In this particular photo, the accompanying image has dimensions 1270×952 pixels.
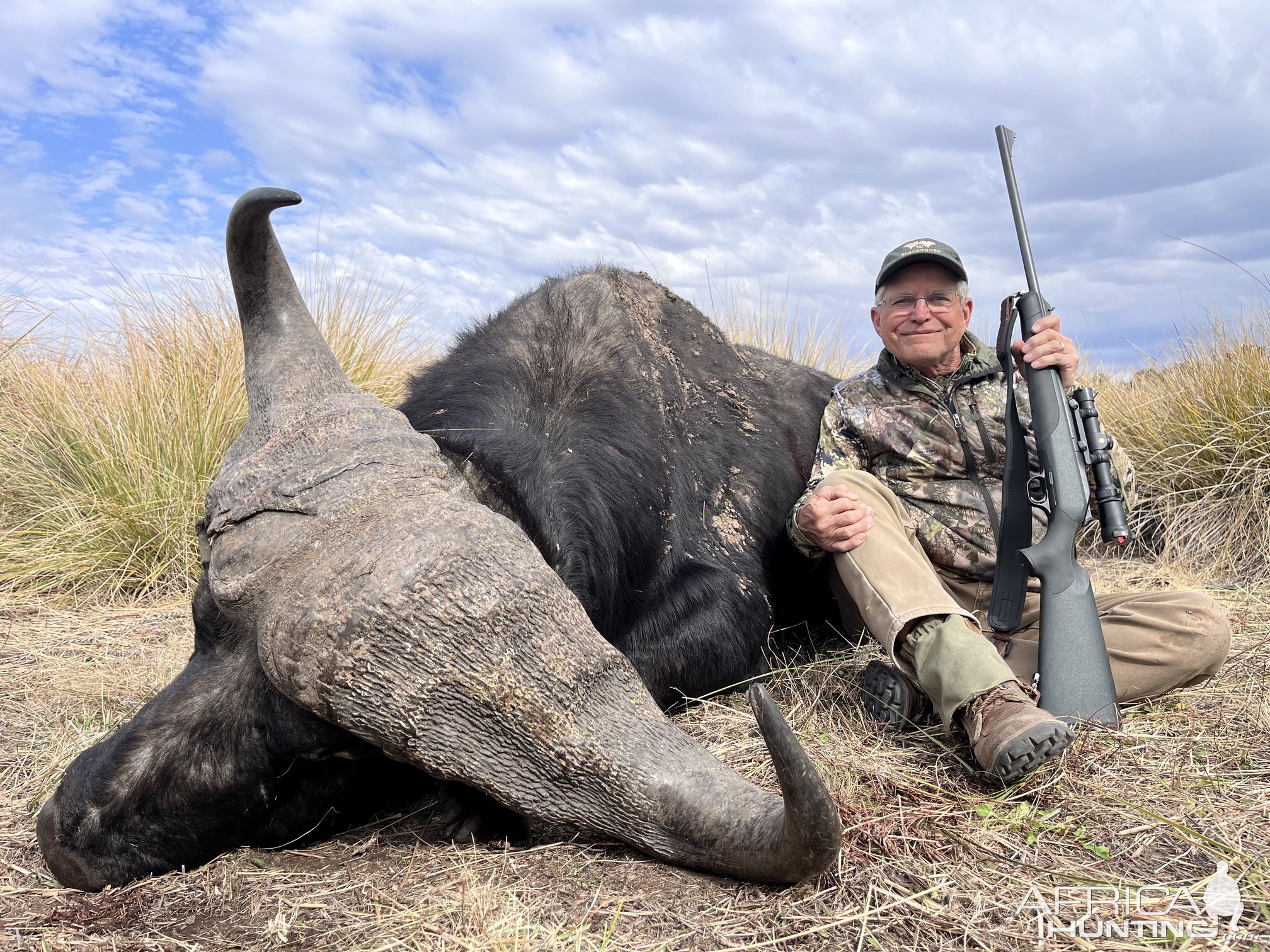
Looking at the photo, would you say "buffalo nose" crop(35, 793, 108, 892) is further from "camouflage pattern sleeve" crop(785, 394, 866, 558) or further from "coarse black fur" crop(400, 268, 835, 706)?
"camouflage pattern sleeve" crop(785, 394, 866, 558)

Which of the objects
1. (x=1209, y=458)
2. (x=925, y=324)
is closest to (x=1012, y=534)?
(x=925, y=324)

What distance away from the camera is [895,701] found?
3.28m

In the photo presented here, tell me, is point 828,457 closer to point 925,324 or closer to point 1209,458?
point 925,324

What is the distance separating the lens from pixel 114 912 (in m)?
2.30

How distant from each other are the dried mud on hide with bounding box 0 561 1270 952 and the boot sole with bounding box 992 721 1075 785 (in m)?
0.06

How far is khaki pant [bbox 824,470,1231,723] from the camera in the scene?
9.89 ft

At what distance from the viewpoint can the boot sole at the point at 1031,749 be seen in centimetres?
258

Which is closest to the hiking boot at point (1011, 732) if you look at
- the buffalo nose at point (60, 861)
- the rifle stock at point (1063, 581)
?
the rifle stock at point (1063, 581)

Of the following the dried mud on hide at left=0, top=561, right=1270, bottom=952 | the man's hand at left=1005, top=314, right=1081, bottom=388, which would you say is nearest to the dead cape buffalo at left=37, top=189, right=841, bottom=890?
the dried mud on hide at left=0, top=561, right=1270, bottom=952

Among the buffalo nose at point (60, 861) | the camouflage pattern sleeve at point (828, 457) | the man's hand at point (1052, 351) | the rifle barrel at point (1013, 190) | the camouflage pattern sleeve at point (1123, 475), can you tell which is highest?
the rifle barrel at point (1013, 190)

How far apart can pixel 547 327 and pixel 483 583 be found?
171cm

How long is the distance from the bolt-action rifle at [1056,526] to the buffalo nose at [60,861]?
111 inches

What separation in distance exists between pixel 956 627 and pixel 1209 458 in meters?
5.16

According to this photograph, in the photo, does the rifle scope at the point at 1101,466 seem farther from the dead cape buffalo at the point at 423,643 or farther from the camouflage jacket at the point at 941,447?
the dead cape buffalo at the point at 423,643
